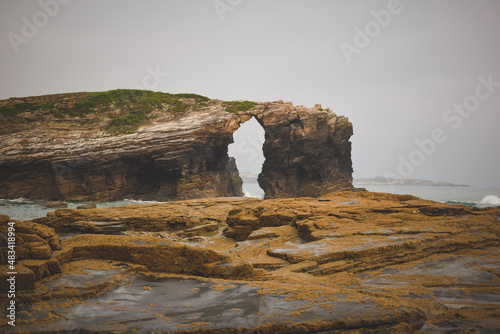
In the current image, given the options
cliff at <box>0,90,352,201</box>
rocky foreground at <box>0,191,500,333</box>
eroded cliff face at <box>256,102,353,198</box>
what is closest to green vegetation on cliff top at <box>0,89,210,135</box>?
cliff at <box>0,90,352,201</box>

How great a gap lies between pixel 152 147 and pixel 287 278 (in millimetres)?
28049

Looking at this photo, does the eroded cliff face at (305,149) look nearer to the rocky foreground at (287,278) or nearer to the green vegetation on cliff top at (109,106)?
the green vegetation on cliff top at (109,106)

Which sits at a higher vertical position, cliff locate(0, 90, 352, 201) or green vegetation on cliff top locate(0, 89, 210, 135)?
green vegetation on cliff top locate(0, 89, 210, 135)

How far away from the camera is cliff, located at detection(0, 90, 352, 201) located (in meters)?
29.8

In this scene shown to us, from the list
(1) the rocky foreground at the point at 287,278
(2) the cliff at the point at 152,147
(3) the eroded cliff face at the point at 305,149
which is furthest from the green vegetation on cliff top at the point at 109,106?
(1) the rocky foreground at the point at 287,278

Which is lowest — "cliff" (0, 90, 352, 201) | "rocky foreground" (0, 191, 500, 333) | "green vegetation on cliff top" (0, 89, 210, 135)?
"rocky foreground" (0, 191, 500, 333)

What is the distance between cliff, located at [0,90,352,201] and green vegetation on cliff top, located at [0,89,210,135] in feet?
0.38

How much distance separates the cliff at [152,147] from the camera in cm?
2977

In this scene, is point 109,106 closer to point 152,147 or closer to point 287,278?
point 152,147

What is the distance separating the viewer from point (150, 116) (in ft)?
118

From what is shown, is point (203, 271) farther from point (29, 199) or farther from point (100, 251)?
point (29, 199)

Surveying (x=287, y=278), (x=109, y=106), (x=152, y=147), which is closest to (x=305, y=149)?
(x=152, y=147)

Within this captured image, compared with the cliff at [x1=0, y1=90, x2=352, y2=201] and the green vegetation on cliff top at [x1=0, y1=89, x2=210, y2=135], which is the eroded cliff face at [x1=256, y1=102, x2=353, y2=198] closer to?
the cliff at [x1=0, y1=90, x2=352, y2=201]

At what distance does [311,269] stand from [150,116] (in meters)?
33.8
